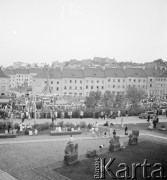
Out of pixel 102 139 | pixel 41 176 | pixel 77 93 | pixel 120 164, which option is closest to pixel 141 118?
pixel 102 139

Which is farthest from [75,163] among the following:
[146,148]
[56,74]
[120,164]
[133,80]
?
[133,80]

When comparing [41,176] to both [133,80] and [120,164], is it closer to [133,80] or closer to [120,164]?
[120,164]

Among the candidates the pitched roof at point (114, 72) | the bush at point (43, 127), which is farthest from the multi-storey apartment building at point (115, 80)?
the bush at point (43, 127)

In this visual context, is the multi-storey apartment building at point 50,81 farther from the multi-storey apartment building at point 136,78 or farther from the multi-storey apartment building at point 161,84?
the multi-storey apartment building at point 161,84

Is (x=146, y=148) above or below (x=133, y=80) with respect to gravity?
below

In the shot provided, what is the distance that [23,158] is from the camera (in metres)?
21.1

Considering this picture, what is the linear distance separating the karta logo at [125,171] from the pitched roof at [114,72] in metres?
74.1

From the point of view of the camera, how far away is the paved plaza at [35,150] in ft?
60.5

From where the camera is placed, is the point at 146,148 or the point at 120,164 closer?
the point at 120,164

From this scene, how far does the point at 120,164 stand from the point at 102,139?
9.21 meters

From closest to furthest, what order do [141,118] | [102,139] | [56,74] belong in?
[102,139] < [141,118] < [56,74]

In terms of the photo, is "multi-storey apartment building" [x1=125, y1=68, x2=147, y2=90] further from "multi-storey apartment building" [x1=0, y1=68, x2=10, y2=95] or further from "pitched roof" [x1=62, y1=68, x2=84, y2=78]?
"multi-storey apartment building" [x1=0, y1=68, x2=10, y2=95]

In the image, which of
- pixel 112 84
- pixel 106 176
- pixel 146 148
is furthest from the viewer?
pixel 112 84

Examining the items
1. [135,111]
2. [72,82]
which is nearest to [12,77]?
[72,82]
